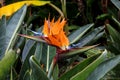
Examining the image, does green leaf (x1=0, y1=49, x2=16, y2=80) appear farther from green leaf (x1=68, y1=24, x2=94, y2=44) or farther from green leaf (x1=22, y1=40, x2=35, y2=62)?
green leaf (x1=68, y1=24, x2=94, y2=44)

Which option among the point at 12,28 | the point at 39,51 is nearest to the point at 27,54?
the point at 39,51

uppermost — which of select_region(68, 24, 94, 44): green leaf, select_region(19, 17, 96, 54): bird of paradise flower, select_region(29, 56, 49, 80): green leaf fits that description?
select_region(19, 17, 96, 54): bird of paradise flower

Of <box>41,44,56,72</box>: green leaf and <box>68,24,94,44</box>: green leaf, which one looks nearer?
<box>41,44,56,72</box>: green leaf

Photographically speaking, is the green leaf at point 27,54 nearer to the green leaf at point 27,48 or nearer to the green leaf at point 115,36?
the green leaf at point 27,48

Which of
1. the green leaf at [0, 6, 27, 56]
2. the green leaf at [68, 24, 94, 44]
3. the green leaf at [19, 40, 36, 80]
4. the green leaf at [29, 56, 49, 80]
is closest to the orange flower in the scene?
the green leaf at [29, 56, 49, 80]

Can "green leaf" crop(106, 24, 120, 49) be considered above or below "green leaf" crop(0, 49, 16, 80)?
below

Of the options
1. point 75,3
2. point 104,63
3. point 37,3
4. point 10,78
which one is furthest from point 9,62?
point 75,3

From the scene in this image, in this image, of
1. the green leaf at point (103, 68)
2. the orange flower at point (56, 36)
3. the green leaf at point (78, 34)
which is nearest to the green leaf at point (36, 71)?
the orange flower at point (56, 36)
